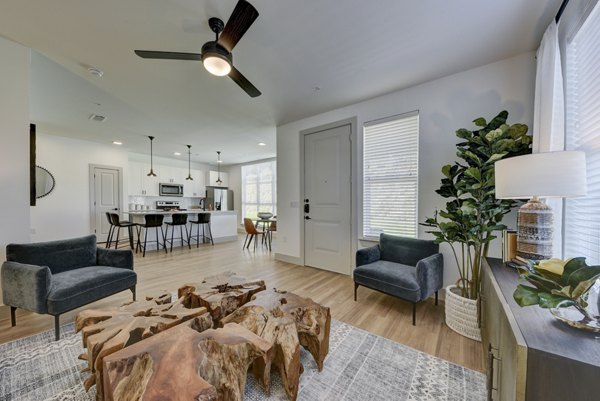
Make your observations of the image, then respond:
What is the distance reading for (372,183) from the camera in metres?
3.29

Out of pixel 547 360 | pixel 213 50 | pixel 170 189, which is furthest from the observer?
pixel 170 189

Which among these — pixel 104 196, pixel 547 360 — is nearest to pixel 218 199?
pixel 104 196

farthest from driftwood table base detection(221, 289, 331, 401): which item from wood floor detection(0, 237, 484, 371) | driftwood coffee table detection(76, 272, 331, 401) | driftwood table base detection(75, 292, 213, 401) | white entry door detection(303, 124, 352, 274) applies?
white entry door detection(303, 124, 352, 274)

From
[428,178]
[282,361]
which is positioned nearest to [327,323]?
[282,361]

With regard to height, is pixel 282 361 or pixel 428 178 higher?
pixel 428 178

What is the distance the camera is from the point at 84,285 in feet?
6.53

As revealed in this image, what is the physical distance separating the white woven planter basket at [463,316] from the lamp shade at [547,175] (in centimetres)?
110

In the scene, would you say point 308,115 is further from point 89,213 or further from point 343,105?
point 89,213

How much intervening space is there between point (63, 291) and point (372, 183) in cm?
347

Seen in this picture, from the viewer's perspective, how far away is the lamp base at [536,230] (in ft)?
4.61

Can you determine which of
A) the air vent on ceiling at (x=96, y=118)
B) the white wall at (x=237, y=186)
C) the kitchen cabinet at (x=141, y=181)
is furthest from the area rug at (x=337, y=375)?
the white wall at (x=237, y=186)

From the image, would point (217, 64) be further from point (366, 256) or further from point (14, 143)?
point (366, 256)

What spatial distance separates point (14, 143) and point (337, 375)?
11.8ft

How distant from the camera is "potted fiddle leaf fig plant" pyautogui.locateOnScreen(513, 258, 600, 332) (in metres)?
0.78
